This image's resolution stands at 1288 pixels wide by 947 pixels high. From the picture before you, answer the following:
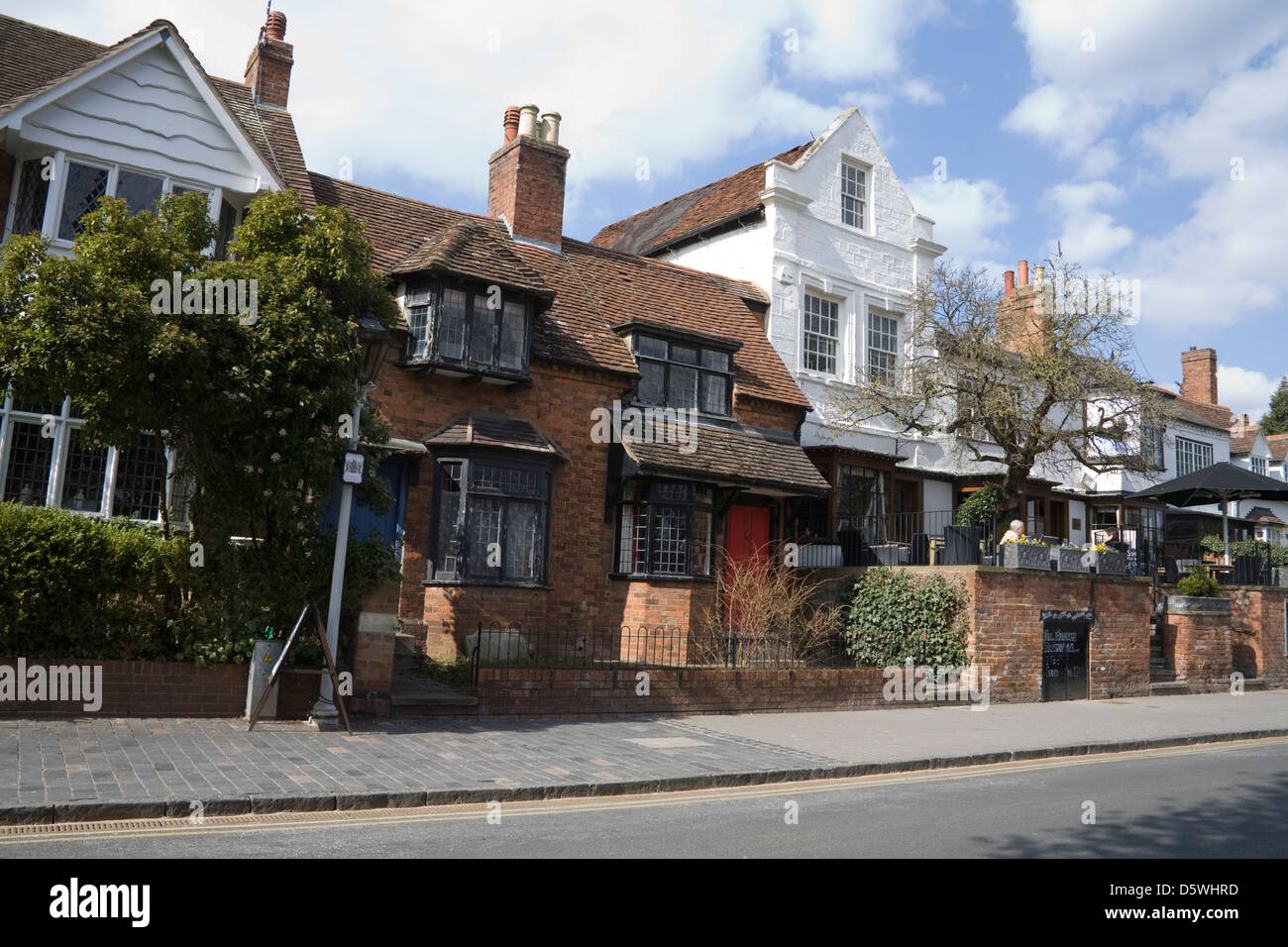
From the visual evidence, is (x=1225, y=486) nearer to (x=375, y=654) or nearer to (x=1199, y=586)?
(x=1199, y=586)

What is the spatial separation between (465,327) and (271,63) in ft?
25.0

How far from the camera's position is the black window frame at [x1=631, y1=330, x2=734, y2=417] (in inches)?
738

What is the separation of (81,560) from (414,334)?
6.85 m

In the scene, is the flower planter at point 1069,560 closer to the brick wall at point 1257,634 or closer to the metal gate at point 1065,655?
the metal gate at point 1065,655

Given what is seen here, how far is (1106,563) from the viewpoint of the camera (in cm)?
1905

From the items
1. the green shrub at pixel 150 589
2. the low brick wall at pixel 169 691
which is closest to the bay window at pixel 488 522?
the green shrub at pixel 150 589

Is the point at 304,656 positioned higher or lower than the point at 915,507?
lower

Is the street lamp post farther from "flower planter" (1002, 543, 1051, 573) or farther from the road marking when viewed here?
"flower planter" (1002, 543, 1051, 573)

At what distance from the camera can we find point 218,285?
10.5 m

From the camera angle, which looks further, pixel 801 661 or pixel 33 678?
pixel 801 661

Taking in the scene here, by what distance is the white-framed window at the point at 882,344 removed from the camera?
23.7m

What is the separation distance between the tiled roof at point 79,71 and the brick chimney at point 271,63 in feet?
1.01
